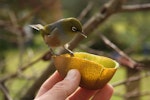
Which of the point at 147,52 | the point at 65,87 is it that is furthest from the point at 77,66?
the point at 147,52

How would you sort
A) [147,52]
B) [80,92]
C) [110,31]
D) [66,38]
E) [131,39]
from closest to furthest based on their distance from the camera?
[66,38], [80,92], [147,52], [110,31], [131,39]

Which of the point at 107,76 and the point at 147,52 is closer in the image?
the point at 107,76

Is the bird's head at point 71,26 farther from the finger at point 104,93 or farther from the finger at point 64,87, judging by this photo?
the finger at point 104,93

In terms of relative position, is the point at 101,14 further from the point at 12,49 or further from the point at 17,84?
the point at 12,49

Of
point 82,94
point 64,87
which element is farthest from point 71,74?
point 82,94

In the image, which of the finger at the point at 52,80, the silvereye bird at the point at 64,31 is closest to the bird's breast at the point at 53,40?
the silvereye bird at the point at 64,31

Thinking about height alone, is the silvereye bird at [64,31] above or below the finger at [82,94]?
above
